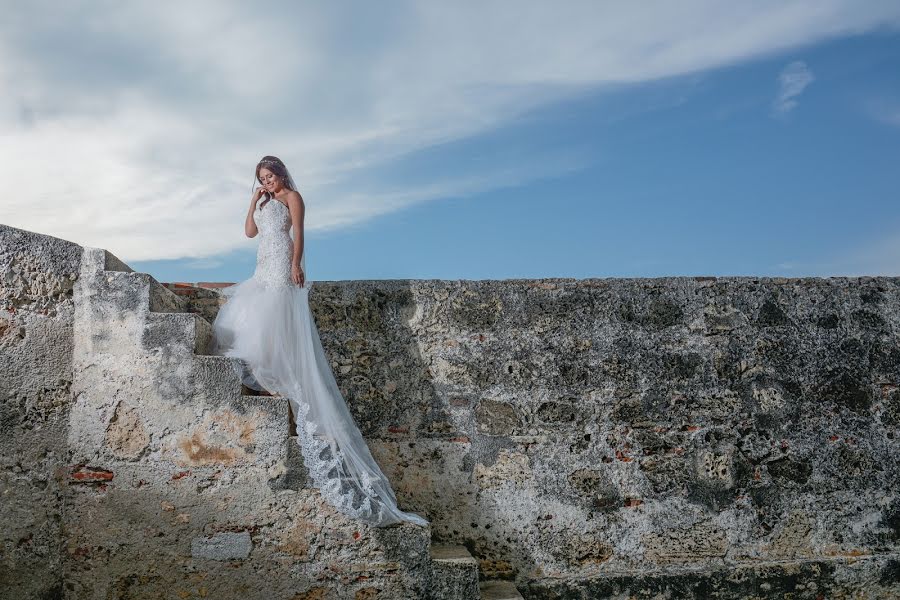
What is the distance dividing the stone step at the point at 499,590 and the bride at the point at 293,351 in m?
0.59

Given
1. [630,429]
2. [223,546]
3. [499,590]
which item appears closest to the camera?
[223,546]

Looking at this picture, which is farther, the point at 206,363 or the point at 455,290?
the point at 455,290

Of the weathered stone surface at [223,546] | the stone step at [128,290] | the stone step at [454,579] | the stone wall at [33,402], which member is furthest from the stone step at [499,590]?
the stone step at [128,290]

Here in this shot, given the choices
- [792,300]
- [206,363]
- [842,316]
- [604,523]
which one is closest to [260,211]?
A: [206,363]

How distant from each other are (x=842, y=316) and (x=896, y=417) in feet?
2.28

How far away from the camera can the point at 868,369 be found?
4973 millimetres

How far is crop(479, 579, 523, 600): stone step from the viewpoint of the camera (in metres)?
4.15

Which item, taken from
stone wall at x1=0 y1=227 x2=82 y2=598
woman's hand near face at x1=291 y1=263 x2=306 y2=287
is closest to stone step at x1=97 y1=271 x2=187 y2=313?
stone wall at x1=0 y1=227 x2=82 y2=598

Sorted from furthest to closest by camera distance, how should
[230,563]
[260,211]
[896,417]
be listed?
[896,417] → [260,211] → [230,563]

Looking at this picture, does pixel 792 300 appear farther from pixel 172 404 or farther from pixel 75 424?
pixel 75 424

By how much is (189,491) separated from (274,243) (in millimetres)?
1362

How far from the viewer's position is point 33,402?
12.8 ft

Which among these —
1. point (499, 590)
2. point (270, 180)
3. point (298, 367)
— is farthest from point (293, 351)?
point (499, 590)

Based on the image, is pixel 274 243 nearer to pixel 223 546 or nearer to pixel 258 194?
pixel 258 194
